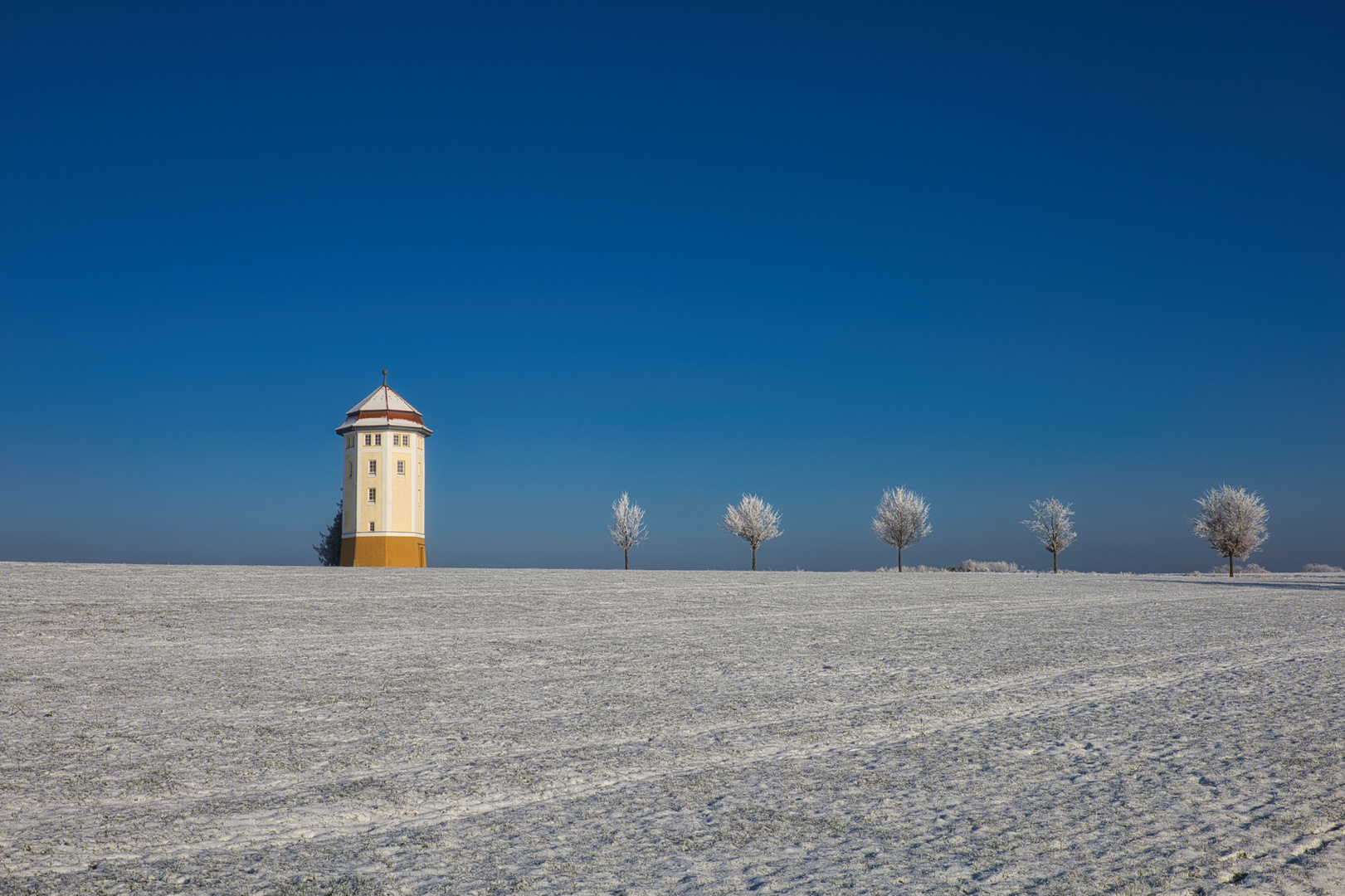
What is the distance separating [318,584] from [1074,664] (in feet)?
49.6

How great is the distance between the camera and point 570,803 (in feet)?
14.9

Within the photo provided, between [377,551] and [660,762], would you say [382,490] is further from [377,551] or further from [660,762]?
[660,762]

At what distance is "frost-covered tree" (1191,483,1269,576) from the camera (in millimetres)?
52531

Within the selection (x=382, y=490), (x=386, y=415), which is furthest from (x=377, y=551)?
(x=386, y=415)

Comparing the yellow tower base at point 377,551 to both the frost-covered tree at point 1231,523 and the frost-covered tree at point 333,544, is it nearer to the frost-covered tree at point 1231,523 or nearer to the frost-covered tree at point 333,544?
the frost-covered tree at point 333,544

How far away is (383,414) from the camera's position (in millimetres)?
47250

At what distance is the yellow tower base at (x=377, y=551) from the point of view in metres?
46.5

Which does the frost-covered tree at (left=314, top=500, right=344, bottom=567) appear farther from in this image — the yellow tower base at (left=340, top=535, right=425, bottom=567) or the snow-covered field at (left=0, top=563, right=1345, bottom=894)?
the snow-covered field at (left=0, top=563, right=1345, bottom=894)

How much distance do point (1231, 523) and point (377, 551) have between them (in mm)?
48532

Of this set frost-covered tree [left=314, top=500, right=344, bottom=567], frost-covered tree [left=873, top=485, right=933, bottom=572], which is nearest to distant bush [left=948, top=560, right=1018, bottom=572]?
frost-covered tree [left=873, top=485, right=933, bottom=572]

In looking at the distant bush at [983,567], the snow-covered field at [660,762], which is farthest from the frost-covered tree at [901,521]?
the snow-covered field at [660,762]

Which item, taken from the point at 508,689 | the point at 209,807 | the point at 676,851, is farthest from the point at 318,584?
the point at 676,851

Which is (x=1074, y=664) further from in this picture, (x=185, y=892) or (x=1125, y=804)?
(x=185, y=892)

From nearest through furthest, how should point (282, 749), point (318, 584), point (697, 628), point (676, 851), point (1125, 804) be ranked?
point (676, 851) < point (1125, 804) < point (282, 749) < point (697, 628) < point (318, 584)
